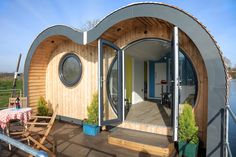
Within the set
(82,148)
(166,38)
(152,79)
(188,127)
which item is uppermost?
(166,38)

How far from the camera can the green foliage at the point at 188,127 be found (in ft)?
11.5

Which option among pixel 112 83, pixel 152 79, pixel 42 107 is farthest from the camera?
pixel 152 79

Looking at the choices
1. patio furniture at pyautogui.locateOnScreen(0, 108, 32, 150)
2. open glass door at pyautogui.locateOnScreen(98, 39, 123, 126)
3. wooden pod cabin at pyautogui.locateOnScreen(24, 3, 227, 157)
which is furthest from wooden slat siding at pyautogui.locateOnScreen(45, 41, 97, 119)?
patio furniture at pyautogui.locateOnScreen(0, 108, 32, 150)

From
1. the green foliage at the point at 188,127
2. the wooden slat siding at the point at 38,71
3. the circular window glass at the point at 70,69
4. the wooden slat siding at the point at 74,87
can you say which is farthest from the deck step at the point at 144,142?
the wooden slat siding at the point at 38,71

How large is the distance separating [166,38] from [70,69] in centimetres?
355

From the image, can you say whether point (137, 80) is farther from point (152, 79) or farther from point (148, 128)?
point (148, 128)

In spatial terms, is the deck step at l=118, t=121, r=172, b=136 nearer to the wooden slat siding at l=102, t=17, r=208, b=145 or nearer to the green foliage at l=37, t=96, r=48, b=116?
the wooden slat siding at l=102, t=17, r=208, b=145

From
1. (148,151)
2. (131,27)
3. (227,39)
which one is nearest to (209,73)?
(148,151)

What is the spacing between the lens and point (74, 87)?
6059 millimetres

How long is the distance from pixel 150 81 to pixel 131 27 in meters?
5.72

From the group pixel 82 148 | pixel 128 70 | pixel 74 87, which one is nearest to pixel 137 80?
pixel 128 70

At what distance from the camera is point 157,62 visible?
9844 mm

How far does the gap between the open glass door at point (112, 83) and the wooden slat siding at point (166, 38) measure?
35 cm

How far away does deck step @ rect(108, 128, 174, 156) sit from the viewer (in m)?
3.65
